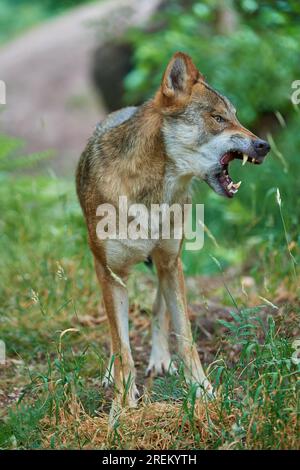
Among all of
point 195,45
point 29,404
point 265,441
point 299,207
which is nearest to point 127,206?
point 29,404

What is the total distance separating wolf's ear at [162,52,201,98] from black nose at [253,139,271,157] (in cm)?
50

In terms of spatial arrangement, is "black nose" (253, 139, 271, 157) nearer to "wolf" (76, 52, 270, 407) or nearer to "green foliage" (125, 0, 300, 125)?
"wolf" (76, 52, 270, 407)

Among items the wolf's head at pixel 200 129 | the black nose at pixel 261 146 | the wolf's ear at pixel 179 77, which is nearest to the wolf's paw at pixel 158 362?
the wolf's head at pixel 200 129

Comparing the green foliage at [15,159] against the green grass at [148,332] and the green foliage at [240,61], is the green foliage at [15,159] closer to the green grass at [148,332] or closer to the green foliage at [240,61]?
the green grass at [148,332]

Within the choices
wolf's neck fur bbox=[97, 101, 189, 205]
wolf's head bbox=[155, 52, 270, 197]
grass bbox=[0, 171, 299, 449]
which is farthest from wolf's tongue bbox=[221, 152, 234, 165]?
grass bbox=[0, 171, 299, 449]

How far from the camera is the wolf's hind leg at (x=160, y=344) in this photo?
5.32 meters

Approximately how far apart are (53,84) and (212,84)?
922cm

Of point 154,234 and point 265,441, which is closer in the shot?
point 265,441

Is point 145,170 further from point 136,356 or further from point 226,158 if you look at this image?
point 136,356

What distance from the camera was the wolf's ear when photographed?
449 centimetres

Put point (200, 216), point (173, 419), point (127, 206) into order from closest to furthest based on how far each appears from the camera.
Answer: point (173, 419), point (127, 206), point (200, 216)

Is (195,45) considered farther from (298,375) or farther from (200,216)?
(298,375)
